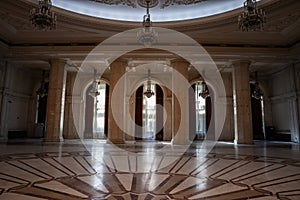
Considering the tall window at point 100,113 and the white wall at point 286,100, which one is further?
the tall window at point 100,113

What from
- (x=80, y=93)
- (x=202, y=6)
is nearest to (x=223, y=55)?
(x=202, y=6)

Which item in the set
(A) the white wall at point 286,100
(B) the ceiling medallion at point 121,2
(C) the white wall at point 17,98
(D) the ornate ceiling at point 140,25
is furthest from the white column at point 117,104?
(A) the white wall at point 286,100

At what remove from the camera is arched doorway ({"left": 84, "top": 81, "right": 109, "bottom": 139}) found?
523 inches

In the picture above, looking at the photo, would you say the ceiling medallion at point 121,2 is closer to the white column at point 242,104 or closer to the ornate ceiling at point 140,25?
the ornate ceiling at point 140,25

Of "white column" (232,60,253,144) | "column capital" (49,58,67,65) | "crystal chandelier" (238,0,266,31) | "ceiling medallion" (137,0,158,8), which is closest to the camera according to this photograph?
"crystal chandelier" (238,0,266,31)

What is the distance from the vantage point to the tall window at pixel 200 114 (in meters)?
13.3

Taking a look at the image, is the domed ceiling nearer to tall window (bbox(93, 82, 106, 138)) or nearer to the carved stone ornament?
the carved stone ornament

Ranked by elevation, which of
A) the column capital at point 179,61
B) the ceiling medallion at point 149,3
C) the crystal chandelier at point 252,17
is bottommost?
the crystal chandelier at point 252,17

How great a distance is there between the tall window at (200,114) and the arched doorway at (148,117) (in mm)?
2268

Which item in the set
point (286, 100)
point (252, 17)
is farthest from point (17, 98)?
point (286, 100)

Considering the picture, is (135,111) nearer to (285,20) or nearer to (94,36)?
(94,36)

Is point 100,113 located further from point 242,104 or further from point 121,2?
point 242,104

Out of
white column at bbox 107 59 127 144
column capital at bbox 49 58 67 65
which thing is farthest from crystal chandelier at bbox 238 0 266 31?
column capital at bbox 49 58 67 65

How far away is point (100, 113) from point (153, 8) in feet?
26.7
